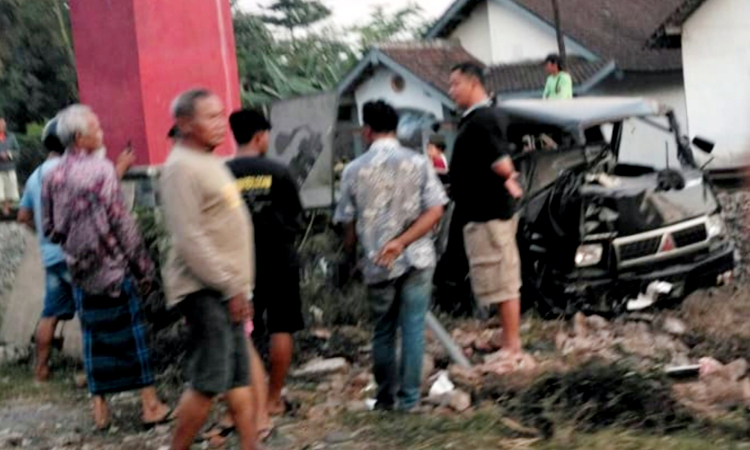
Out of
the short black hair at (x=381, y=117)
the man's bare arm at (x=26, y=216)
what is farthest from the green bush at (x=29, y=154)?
the short black hair at (x=381, y=117)

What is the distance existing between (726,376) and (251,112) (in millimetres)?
3096

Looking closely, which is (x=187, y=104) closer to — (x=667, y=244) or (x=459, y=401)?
(x=459, y=401)

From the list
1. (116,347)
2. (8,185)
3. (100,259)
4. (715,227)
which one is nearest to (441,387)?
(116,347)

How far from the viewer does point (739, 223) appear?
1141 centimetres

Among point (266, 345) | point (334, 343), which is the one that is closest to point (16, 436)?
point (266, 345)

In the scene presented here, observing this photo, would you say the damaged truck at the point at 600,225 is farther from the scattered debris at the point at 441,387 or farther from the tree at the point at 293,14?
the tree at the point at 293,14

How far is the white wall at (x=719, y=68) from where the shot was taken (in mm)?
26547

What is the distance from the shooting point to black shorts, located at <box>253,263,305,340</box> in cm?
686

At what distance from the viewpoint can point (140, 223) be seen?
8.55 m

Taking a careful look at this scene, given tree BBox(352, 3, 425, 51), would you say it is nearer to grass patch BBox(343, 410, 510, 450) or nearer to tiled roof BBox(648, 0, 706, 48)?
tiled roof BBox(648, 0, 706, 48)

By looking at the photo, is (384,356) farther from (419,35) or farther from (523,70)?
(419,35)

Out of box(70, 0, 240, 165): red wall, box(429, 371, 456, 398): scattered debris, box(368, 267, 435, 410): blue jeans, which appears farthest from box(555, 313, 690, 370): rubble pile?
box(70, 0, 240, 165): red wall

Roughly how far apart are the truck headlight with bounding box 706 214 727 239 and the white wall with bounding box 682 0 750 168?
17.0 metres

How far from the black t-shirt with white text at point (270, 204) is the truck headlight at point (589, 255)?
9.76 ft
